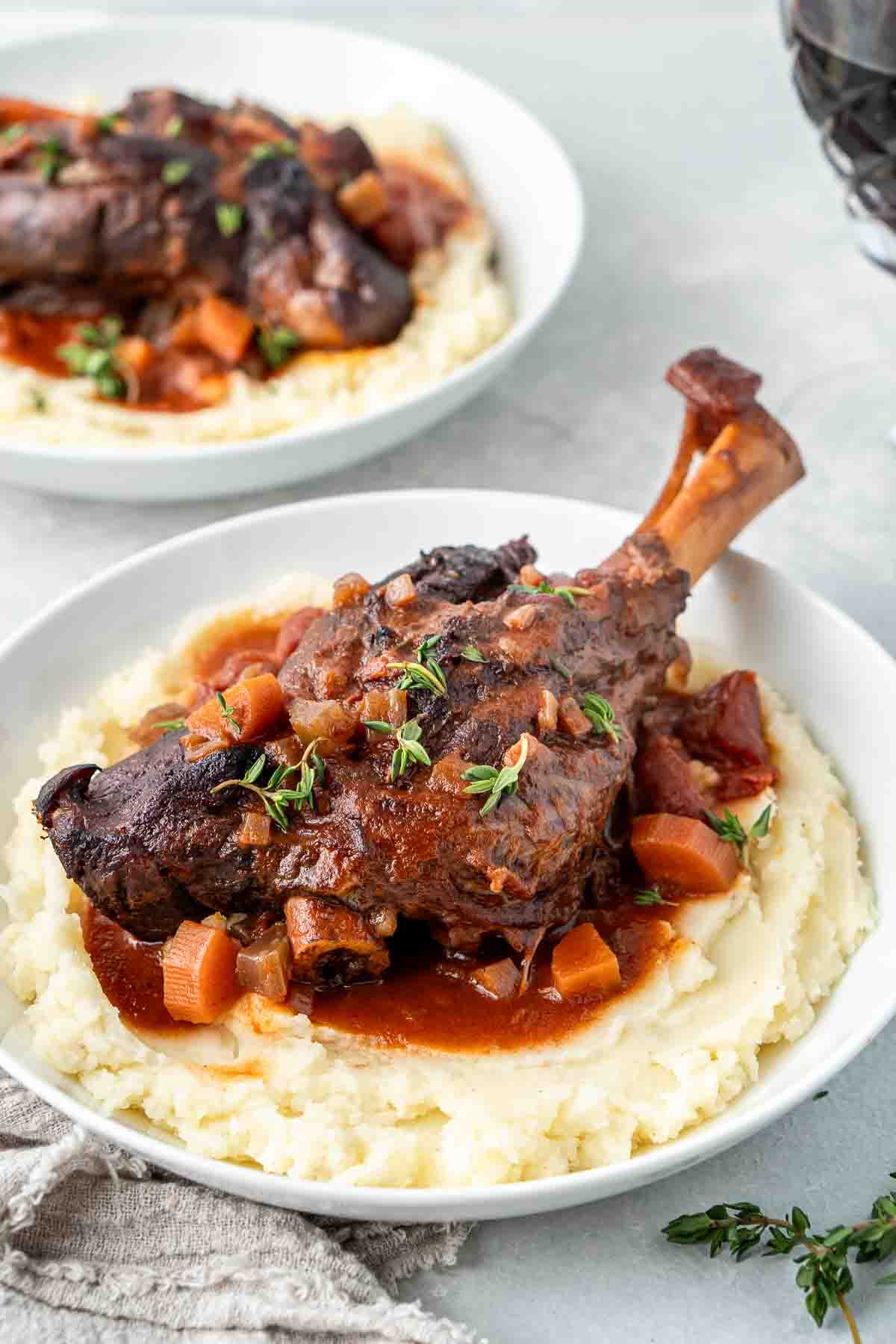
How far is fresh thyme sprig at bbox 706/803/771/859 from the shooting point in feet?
19.7

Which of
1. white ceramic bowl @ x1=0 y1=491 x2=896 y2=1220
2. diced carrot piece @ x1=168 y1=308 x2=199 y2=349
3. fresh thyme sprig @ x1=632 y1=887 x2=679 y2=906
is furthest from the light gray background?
diced carrot piece @ x1=168 y1=308 x2=199 y2=349

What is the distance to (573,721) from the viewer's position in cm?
561

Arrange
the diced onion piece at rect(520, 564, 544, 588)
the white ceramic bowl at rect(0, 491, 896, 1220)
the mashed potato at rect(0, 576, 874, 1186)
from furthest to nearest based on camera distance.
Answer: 1. the diced onion piece at rect(520, 564, 544, 588)
2. the mashed potato at rect(0, 576, 874, 1186)
3. the white ceramic bowl at rect(0, 491, 896, 1220)

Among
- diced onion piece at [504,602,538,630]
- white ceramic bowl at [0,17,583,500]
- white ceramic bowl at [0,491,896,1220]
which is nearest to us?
white ceramic bowl at [0,491,896,1220]

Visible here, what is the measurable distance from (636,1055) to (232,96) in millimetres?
8567

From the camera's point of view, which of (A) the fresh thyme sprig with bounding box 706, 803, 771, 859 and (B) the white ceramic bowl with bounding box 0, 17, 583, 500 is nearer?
(A) the fresh thyme sprig with bounding box 706, 803, 771, 859

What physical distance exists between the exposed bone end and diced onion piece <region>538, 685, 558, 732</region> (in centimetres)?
128

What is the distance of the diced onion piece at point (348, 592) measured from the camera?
5984 millimetres

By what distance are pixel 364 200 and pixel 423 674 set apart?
5137 mm

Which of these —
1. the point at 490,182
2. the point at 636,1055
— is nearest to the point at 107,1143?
the point at 636,1055

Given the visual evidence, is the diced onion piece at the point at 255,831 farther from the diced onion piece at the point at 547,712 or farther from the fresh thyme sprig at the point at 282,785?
the diced onion piece at the point at 547,712

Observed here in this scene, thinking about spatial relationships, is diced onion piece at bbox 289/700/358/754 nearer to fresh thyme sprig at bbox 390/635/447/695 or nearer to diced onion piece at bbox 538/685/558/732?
fresh thyme sprig at bbox 390/635/447/695

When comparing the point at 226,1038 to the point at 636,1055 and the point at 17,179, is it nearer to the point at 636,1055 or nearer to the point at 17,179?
the point at 636,1055

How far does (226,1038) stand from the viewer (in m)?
5.43
